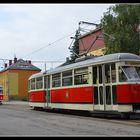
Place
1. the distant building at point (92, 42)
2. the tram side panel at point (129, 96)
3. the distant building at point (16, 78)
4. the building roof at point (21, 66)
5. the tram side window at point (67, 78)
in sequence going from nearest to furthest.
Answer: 1. the tram side panel at point (129, 96)
2. the tram side window at point (67, 78)
3. the distant building at point (92, 42)
4. the distant building at point (16, 78)
5. the building roof at point (21, 66)

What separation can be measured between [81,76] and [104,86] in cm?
269

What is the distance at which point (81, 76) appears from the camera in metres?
22.7

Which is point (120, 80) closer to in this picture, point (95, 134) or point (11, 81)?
point (95, 134)

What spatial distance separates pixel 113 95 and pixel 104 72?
4.47ft

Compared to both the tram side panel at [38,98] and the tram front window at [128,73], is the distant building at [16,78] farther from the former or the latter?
the tram front window at [128,73]

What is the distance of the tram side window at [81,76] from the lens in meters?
22.1

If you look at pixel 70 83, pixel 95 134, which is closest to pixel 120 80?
pixel 70 83

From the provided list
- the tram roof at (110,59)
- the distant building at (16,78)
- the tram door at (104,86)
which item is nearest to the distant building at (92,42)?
the tram roof at (110,59)

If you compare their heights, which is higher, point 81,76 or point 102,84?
point 81,76

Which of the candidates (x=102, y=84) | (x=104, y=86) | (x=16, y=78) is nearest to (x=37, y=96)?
(x=102, y=84)

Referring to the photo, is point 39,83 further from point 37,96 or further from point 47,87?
point 47,87

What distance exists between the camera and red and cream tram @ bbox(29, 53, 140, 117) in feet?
62.8

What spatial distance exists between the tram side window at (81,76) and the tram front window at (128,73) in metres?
2.76

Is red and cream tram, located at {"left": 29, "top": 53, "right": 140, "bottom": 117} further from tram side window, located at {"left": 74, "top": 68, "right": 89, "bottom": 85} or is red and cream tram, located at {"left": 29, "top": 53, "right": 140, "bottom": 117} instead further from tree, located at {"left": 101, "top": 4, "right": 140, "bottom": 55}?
tree, located at {"left": 101, "top": 4, "right": 140, "bottom": 55}
